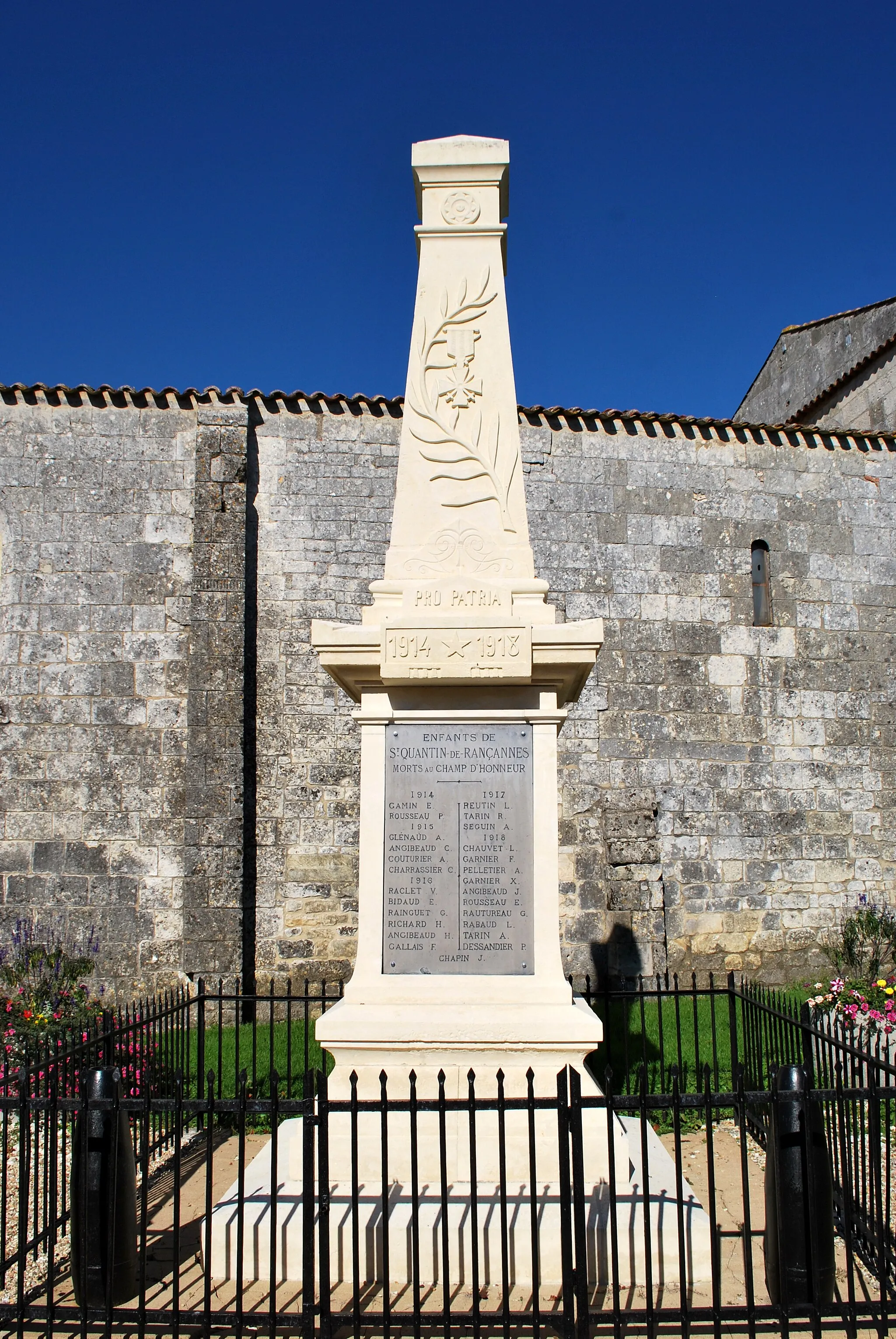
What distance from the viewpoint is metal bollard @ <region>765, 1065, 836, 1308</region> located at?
3209mm

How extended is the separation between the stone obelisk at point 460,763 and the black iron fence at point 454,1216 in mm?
235

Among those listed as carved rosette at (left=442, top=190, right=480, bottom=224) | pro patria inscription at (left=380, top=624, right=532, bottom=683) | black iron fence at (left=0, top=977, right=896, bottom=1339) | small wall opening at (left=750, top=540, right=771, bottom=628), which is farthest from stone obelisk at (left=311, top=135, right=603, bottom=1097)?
small wall opening at (left=750, top=540, right=771, bottom=628)

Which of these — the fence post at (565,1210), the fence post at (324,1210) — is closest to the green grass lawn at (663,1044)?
the fence post at (565,1210)

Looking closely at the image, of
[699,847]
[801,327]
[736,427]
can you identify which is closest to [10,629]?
[699,847]

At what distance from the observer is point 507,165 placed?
461cm

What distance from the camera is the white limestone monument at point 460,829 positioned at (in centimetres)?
361

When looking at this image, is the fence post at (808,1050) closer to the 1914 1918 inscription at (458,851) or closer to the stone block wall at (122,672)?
the 1914 1918 inscription at (458,851)

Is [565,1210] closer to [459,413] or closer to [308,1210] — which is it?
[308,1210]

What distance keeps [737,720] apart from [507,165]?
6.68 metres

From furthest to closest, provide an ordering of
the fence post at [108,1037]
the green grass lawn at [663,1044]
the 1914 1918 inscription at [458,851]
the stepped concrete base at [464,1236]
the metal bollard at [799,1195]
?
the green grass lawn at [663,1044] < the fence post at [108,1037] < the 1914 1918 inscription at [458,851] < the stepped concrete base at [464,1236] < the metal bollard at [799,1195]

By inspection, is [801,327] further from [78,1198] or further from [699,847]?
[78,1198]

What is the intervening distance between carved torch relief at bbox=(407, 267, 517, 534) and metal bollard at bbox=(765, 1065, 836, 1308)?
2684 mm

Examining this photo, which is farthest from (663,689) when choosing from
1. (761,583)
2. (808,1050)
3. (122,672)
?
(808,1050)

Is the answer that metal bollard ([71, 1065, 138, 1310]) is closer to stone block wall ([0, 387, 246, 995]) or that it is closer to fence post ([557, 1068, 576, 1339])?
fence post ([557, 1068, 576, 1339])
